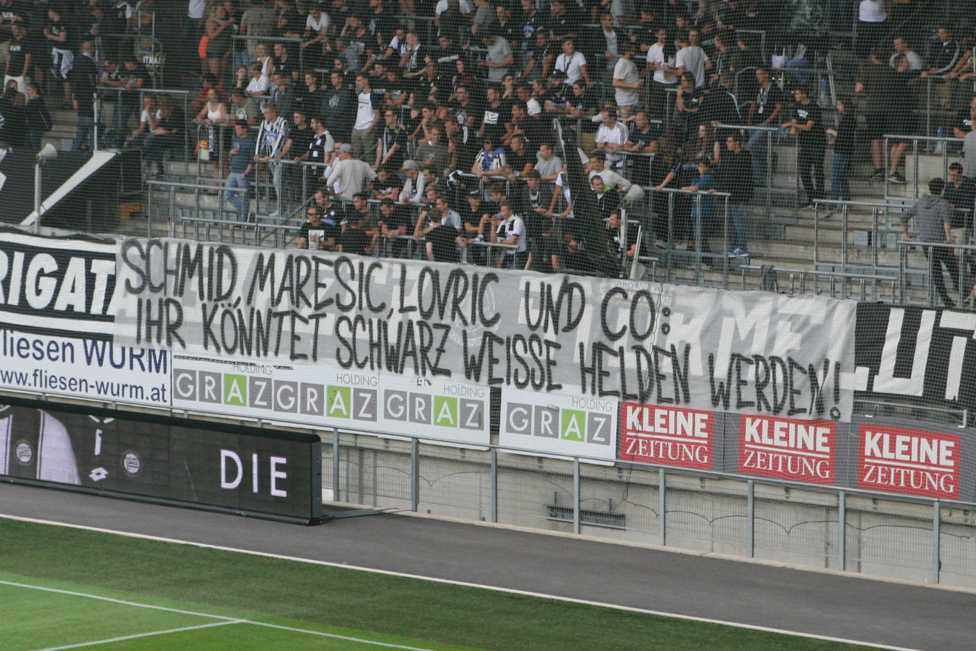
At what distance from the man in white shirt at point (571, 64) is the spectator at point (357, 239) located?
3.27m

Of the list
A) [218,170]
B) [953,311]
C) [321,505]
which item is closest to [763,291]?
[953,311]

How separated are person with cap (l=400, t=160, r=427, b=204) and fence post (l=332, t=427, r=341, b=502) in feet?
10.4

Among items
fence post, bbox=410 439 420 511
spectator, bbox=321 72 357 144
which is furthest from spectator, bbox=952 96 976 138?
spectator, bbox=321 72 357 144

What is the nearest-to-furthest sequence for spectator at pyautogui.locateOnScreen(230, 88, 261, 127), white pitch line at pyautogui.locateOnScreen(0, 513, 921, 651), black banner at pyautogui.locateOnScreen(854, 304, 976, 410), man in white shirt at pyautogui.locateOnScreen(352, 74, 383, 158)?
1. white pitch line at pyautogui.locateOnScreen(0, 513, 921, 651)
2. black banner at pyautogui.locateOnScreen(854, 304, 976, 410)
3. man in white shirt at pyautogui.locateOnScreen(352, 74, 383, 158)
4. spectator at pyautogui.locateOnScreen(230, 88, 261, 127)

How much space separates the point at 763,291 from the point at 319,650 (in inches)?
257

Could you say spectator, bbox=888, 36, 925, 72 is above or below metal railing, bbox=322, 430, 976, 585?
above

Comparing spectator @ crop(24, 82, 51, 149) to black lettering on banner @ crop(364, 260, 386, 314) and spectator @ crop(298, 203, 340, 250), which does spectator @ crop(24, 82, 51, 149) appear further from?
black lettering on banner @ crop(364, 260, 386, 314)

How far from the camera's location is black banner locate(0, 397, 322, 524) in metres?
16.4

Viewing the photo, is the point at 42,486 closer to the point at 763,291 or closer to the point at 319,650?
the point at 319,650

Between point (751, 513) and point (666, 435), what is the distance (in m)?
1.34

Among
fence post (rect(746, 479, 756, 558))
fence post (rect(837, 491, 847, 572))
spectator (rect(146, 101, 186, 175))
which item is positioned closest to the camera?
fence post (rect(837, 491, 847, 572))

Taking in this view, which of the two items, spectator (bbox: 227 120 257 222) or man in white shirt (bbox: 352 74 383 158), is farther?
spectator (bbox: 227 120 257 222)

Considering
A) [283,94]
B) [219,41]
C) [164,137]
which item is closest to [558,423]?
[283,94]

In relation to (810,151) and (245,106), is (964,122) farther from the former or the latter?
(245,106)
